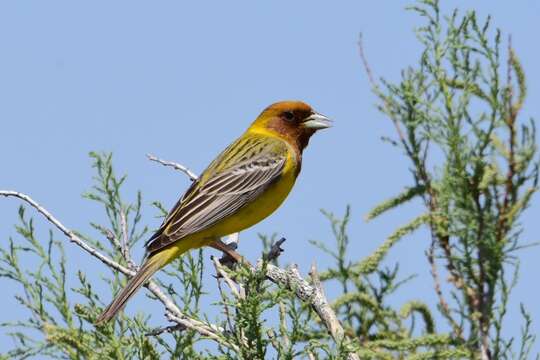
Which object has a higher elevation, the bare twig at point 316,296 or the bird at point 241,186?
the bird at point 241,186

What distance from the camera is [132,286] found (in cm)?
620

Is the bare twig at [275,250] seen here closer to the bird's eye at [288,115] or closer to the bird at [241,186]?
the bird at [241,186]

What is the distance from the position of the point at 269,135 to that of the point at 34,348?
3627 mm

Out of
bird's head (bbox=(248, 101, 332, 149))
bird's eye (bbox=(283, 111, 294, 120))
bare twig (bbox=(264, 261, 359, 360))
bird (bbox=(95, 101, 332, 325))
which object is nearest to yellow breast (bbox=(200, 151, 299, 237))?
bird (bbox=(95, 101, 332, 325))

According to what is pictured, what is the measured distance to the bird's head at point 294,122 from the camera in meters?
A: 8.55

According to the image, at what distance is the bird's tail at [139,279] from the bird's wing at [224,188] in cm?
9

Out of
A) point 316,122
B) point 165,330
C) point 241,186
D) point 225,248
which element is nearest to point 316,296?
point 165,330

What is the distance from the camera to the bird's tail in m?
5.55

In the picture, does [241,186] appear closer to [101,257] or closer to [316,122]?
[316,122]

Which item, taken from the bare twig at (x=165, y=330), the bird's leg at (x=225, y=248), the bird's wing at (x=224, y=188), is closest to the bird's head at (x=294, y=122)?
the bird's wing at (x=224, y=188)

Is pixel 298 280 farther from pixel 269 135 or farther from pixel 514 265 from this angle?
pixel 269 135

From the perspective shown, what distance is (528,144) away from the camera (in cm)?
648

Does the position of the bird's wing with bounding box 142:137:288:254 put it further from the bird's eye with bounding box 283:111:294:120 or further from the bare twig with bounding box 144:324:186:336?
the bare twig with bounding box 144:324:186:336

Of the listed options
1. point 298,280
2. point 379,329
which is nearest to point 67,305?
point 298,280
